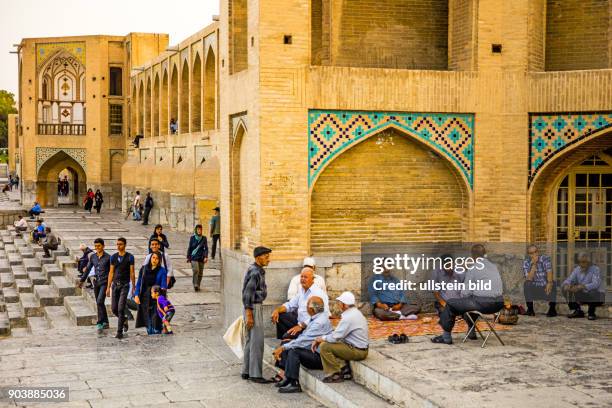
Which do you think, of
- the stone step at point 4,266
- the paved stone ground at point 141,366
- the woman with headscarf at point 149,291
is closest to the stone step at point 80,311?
the paved stone ground at point 141,366

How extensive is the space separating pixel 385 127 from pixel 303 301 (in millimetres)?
2687

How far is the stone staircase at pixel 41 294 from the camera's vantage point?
44.5ft

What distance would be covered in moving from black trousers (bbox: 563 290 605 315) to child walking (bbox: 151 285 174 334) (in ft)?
16.1

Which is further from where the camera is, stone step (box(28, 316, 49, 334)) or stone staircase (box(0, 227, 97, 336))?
stone staircase (box(0, 227, 97, 336))

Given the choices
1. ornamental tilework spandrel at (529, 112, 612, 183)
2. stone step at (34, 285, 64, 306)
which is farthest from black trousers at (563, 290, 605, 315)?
stone step at (34, 285, 64, 306)

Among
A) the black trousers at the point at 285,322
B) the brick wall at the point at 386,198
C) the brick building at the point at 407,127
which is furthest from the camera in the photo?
the brick wall at the point at 386,198

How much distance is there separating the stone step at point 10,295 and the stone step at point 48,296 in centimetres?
47

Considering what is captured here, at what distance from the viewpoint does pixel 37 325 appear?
44.9ft

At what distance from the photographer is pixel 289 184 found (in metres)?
10.3

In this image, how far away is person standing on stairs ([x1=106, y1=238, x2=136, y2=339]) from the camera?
35.9 ft

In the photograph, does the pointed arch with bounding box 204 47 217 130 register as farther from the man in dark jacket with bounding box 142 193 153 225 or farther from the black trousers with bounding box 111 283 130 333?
the black trousers with bounding box 111 283 130 333

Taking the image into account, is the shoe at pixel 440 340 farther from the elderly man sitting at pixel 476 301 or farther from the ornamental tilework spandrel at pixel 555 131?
the ornamental tilework spandrel at pixel 555 131

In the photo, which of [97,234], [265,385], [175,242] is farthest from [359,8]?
[97,234]

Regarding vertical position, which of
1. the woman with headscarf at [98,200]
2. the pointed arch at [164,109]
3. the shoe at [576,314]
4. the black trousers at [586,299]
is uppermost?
the pointed arch at [164,109]
